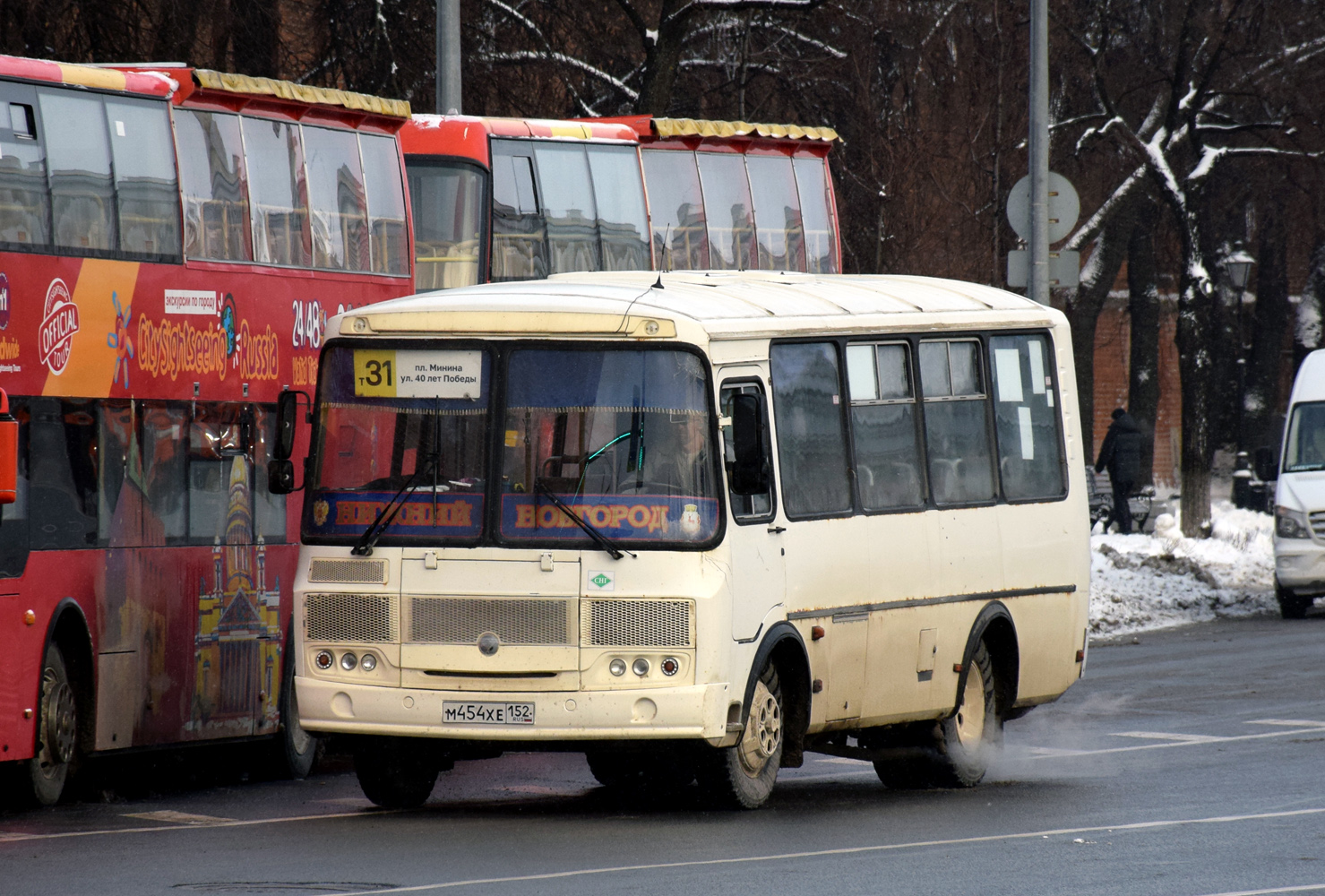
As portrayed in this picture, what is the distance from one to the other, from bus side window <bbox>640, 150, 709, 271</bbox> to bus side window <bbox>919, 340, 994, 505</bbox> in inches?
310

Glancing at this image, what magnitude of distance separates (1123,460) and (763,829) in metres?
24.3

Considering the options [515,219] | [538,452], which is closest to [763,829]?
[538,452]

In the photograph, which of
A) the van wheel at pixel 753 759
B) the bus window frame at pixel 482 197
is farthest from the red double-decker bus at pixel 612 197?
the van wheel at pixel 753 759

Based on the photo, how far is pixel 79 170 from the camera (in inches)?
523

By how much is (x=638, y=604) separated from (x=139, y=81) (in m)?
5.11

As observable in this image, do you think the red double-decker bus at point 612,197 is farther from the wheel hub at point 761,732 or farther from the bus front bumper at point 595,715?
the bus front bumper at point 595,715

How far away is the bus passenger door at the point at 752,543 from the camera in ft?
37.0

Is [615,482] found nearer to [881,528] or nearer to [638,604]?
[638,604]

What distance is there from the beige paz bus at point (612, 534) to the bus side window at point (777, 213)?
980 cm

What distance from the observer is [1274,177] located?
119 ft

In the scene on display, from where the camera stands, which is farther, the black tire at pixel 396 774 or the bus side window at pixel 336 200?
the bus side window at pixel 336 200

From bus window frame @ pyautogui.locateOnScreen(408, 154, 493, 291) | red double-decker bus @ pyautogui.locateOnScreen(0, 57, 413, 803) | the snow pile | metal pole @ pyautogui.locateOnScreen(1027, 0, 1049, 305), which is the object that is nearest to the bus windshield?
red double-decker bus @ pyautogui.locateOnScreen(0, 57, 413, 803)

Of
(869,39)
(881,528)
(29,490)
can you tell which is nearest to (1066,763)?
(881,528)

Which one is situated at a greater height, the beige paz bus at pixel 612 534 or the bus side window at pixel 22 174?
the bus side window at pixel 22 174
